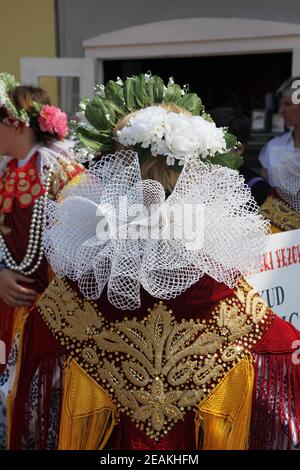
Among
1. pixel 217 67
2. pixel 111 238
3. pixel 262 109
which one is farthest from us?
pixel 217 67

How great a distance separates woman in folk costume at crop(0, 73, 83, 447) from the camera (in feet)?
8.86

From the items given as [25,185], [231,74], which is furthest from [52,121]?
[231,74]

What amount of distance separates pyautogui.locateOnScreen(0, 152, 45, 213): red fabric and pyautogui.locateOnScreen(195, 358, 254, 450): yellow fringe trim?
1553 millimetres

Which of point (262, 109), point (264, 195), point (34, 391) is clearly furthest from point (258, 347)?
point (262, 109)

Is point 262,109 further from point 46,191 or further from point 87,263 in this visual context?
point 87,263

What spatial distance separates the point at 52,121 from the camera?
9.10ft

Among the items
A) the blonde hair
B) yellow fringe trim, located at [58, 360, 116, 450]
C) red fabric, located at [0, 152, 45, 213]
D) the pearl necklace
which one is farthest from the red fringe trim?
red fabric, located at [0, 152, 45, 213]

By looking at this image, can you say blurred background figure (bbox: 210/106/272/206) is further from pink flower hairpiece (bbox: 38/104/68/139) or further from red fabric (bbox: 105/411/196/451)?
red fabric (bbox: 105/411/196/451)

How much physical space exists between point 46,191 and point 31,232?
0.64 feet

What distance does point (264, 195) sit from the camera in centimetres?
277

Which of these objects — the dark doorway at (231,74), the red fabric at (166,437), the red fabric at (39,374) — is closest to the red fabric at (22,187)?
the red fabric at (39,374)

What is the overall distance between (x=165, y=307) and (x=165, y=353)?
0.36 ft

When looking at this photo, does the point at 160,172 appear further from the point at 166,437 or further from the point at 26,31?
the point at 26,31

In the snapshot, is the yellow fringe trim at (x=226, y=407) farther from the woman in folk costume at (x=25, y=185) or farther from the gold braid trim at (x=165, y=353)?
the woman in folk costume at (x=25, y=185)
